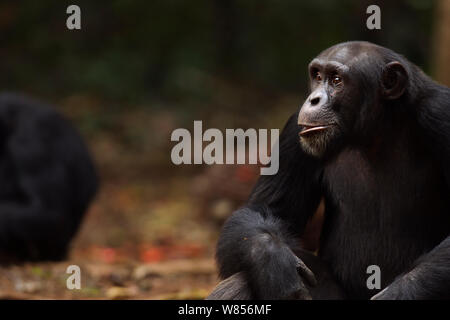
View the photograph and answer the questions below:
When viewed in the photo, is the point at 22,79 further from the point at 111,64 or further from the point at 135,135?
the point at 135,135

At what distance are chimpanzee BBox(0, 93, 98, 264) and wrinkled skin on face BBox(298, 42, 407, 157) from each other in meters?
5.09

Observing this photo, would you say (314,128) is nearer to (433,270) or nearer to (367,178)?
(367,178)

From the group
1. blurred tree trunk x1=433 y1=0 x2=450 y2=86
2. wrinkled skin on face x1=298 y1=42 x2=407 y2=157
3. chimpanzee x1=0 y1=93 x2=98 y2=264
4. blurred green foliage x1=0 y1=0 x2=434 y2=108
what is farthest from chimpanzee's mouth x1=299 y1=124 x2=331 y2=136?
blurred green foliage x1=0 y1=0 x2=434 y2=108

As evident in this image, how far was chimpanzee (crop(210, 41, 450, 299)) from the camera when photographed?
471 centimetres

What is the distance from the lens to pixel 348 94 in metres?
4.84

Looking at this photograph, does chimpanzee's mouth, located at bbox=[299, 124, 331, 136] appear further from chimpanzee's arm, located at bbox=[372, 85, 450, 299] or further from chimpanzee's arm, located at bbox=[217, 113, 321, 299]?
chimpanzee's arm, located at bbox=[372, 85, 450, 299]

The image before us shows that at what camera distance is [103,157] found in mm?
16266

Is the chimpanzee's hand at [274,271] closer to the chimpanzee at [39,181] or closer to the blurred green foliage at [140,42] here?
the chimpanzee at [39,181]

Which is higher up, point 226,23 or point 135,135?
point 226,23

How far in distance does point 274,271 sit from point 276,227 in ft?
1.59

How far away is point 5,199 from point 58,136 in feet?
3.43

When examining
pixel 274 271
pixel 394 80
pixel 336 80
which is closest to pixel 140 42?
pixel 336 80

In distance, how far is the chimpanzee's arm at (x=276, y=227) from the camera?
14.8ft
